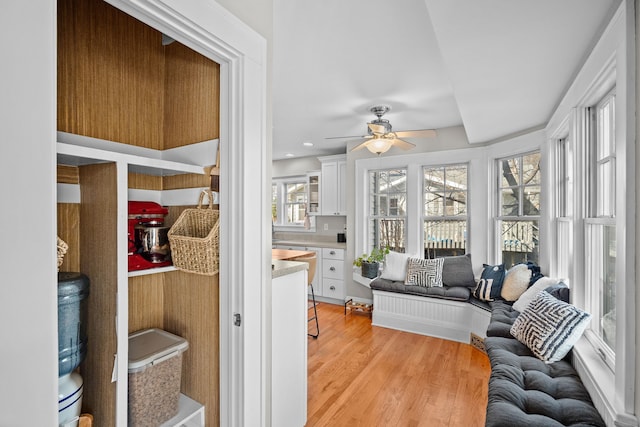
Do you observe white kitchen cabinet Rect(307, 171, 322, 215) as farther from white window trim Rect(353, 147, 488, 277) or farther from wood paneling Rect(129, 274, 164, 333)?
wood paneling Rect(129, 274, 164, 333)

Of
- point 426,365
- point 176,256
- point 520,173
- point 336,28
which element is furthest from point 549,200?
point 176,256

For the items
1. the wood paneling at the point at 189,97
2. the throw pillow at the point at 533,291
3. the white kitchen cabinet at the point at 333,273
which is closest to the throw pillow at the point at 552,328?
the throw pillow at the point at 533,291

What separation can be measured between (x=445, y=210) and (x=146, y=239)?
3708 mm

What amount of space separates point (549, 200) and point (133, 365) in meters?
3.32

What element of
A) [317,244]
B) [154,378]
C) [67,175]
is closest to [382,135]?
[317,244]

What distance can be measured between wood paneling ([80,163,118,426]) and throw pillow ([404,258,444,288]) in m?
3.32

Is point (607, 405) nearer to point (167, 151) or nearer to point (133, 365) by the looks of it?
point (133, 365)

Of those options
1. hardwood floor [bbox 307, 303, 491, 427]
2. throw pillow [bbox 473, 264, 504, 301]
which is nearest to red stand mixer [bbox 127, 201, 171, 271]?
hardwood floor [bbox 307, 303, 491, 427]

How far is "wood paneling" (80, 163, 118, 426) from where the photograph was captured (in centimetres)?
109

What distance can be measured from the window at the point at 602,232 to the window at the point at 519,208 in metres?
1.48

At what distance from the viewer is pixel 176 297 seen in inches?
60.0

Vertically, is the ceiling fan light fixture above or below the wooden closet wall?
above

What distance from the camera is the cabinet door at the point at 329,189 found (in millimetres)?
5203

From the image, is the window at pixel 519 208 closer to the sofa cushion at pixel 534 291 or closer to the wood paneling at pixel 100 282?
the sofa cushion at pixel 534 291
